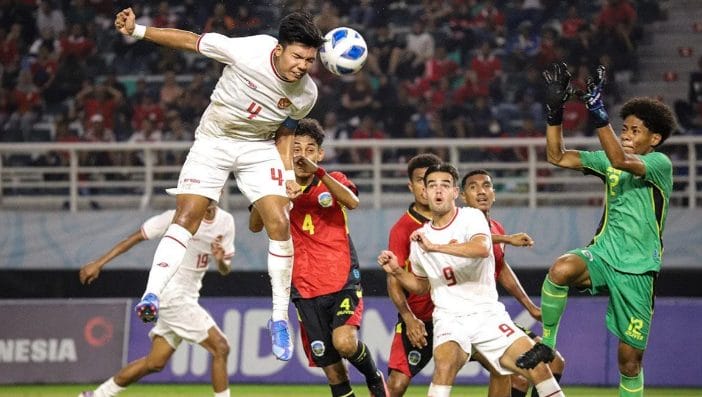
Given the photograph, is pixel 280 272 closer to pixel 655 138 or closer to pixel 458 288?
pixel 458 288

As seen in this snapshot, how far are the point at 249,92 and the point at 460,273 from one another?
186cm

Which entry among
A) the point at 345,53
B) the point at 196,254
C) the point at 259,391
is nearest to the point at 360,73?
the point at 259,391

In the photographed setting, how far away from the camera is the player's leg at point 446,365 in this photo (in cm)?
736

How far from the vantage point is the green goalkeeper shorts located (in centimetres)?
786

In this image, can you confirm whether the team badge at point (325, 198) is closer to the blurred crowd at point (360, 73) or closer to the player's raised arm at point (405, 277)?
the player's raised arm at point (405, 277)

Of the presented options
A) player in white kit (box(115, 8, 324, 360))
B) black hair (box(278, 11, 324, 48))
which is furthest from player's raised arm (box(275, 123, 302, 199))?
black hair (box(278, 11, 324, 48))

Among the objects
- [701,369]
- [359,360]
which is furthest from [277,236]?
[701,369]

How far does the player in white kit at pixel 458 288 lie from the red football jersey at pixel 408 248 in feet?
1.58

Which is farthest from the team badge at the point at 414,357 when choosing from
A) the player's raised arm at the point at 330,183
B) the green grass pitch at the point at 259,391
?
the green grass pitch at the point at 259,391

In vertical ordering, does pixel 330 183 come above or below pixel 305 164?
below

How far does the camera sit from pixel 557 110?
25.0 feet

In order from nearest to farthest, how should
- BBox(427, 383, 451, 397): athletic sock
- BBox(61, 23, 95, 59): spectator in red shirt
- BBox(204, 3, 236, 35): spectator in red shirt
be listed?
1. BBox(427, 383, 451, 397): athletic sock
2. BBox(204, 3, 236, 35): spectator in red shirt
3. BBox(61, 23, 95, 59): spectator in red shirt

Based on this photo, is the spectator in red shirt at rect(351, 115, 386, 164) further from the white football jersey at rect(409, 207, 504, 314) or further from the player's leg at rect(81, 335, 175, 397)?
the white football jersey at rect(409, 207, 504, 314)

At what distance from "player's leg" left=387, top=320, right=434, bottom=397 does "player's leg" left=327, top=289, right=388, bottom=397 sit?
91 millimetres
